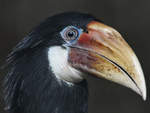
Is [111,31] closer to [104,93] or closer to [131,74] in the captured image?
[131,74]

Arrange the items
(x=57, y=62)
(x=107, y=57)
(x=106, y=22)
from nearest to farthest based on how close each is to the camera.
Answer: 1. (x=107, y=57)
2. (x=57, y=62)
3. (x=106, y=22)

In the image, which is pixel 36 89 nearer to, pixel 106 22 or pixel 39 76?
pixel 39 76

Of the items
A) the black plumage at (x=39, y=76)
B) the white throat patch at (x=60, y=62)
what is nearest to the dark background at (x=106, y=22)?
the black plumage at (x=39, y=76)

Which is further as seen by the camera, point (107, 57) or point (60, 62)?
point (60, 62)

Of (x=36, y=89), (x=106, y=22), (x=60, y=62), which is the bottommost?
(x=106, y=22)

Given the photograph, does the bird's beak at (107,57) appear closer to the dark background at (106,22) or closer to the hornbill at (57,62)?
the hornbill at (57,62)

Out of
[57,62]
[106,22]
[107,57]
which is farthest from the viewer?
[106,22]

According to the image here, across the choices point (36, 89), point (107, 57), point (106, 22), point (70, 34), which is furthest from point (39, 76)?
point (106, 22)

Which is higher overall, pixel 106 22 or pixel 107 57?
pixel 107 57
